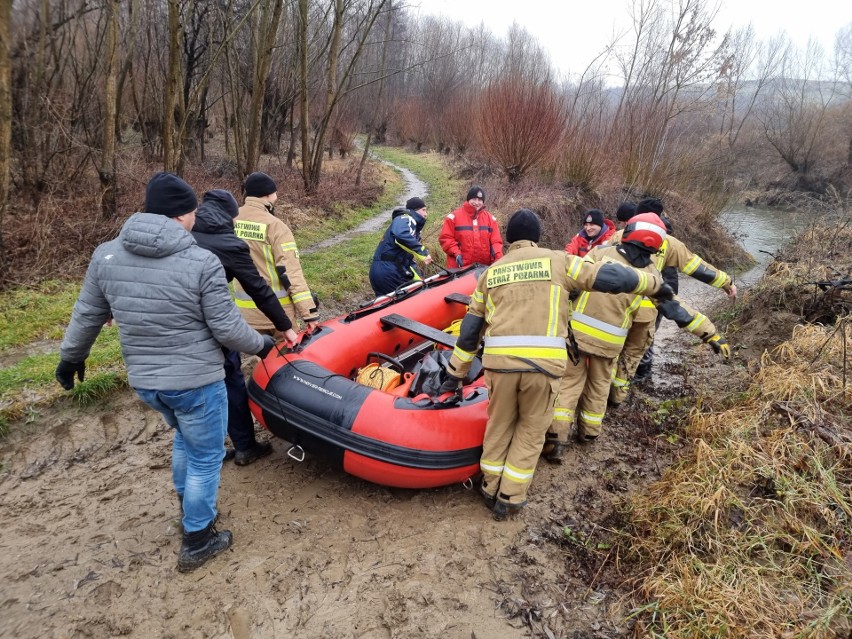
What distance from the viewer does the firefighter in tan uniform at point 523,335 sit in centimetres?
249

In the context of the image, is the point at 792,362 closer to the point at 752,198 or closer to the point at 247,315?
the point at 247,315

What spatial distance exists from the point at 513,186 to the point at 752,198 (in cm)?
1348

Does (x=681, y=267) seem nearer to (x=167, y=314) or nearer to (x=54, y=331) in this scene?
(x=167, y=314)

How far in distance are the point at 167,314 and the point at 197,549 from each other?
4.10ft

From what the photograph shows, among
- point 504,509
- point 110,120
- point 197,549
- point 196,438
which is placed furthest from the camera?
point 110,120

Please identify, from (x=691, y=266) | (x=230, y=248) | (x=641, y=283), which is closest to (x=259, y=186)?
(x=230, y=248)

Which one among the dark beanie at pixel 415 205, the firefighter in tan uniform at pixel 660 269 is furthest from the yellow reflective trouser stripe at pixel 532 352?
the dark beanie at pixel 415 205

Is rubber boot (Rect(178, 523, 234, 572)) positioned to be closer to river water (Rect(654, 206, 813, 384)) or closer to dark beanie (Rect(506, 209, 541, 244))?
dark beanie (Rect(506, 209, 541, 244))

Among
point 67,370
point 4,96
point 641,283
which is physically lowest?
point 67,370

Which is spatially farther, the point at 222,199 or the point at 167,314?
the point at 222,199

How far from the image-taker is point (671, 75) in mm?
12359

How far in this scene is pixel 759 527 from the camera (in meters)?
2.42

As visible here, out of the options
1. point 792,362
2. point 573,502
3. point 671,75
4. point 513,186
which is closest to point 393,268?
point 573,502

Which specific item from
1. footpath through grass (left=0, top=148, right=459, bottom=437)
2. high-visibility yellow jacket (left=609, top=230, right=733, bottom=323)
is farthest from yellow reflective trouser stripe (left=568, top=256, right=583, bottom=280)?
footpath through grass (left=0, top=148, right=459, bottom=437)
